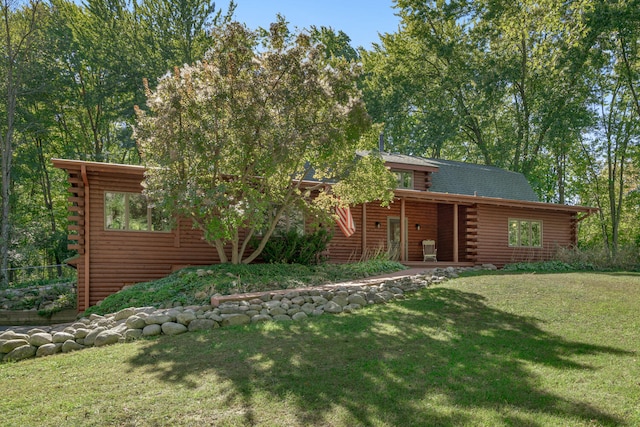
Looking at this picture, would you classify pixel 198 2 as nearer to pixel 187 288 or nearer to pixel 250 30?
pixel 250 30

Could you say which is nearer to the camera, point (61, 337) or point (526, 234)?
point (61, 337)

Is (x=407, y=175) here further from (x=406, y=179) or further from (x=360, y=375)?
(x=360, y=375)

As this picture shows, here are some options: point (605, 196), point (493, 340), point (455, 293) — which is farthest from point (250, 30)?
point (605, 196)

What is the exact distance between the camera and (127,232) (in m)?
10.6

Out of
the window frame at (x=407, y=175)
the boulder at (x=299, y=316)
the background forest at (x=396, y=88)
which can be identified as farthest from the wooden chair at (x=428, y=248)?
the boulder at (x=299, y=316)

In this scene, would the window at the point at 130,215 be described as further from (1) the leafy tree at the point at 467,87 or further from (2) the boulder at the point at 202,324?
(1) the leafy tree at the point at 467,87

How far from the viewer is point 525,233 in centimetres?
1755

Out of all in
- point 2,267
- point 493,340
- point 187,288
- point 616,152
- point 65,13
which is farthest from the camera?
point 616,152

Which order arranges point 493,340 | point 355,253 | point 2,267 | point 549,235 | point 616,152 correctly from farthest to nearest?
point 616,152 < point 549,235 < point 2,267 < point 355,253 < point 493,340

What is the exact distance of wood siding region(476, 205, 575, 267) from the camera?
16359 millimetres

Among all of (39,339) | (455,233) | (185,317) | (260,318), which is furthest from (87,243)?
(455,233)

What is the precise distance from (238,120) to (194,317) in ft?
14.3

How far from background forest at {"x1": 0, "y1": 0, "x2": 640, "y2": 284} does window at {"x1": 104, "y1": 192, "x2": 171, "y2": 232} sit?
27.3 feet

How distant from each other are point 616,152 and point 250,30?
2293 centimetres
